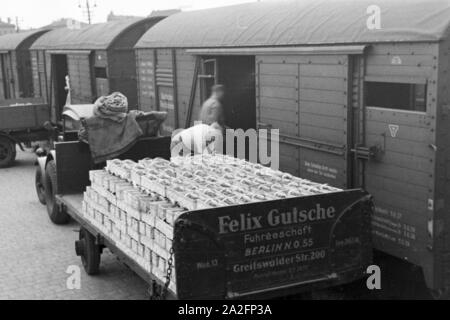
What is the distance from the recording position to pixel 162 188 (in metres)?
5.41

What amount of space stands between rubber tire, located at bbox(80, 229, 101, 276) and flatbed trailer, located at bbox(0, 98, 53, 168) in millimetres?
7464

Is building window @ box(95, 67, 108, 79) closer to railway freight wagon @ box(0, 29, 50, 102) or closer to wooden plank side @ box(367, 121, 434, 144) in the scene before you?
railway freight wagon @ box(0, 29, 50, 102)

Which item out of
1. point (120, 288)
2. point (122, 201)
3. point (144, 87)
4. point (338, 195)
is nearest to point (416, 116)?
point (338, 195)

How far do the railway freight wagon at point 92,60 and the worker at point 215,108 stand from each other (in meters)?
4.28

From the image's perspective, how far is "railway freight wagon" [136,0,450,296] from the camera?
5.27 m

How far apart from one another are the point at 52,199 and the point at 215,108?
2962 millimetres

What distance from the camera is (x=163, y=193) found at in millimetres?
5395

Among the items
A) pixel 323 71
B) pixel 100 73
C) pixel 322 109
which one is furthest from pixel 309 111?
pixel 100 73

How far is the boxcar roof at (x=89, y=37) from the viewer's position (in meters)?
13.0

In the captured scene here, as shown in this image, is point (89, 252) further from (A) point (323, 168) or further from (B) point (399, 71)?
(B) point (399, 71)

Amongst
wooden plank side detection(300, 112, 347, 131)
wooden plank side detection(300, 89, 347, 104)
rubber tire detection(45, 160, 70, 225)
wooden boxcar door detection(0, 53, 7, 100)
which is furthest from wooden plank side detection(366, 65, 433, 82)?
wooden boxcar door detection(0, 53, 7, 100)

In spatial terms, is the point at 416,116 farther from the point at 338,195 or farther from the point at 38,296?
the point at 38,296

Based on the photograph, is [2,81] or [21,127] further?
[2,81]
